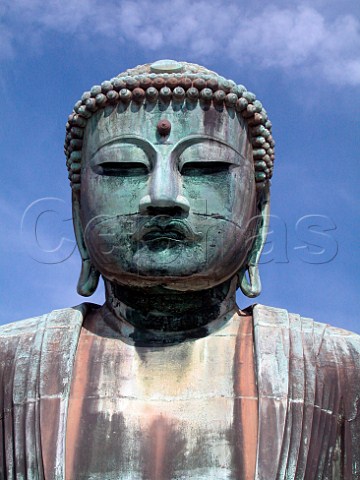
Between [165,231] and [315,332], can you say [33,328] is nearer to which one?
[165,231]

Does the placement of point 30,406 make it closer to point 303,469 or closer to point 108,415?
point 108,415

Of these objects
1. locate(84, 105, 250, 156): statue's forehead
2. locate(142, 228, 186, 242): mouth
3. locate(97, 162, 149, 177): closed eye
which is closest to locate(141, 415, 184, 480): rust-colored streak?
locate(142, 228, 186, 242): mouth

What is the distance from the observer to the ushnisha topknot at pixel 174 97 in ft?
26.6

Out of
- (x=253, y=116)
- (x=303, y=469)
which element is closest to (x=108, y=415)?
(x=303, y=469)

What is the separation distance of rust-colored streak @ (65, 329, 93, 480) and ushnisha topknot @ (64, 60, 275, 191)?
147 centimetres

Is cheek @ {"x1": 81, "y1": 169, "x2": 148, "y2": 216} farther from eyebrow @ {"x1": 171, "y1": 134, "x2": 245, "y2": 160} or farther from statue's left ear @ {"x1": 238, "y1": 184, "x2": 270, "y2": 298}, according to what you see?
statue's left ear @ {"x1": 238, "y1": 184, "x2": 270, "y2": 298}

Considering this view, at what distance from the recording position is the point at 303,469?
718 cm

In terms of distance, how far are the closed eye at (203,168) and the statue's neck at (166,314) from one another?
3.05 feet

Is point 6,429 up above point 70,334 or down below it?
below

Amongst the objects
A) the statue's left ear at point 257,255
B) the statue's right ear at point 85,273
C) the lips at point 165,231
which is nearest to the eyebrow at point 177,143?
the lips at point 165,231

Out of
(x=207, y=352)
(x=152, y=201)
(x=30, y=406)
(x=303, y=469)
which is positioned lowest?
(x=303, y=469)

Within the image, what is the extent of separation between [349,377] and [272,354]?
0.61 metres

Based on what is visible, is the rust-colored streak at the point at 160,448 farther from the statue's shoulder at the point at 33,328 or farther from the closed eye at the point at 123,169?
the closed eye at the point at 123,169

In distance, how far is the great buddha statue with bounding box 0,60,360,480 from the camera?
7270 millimetres
